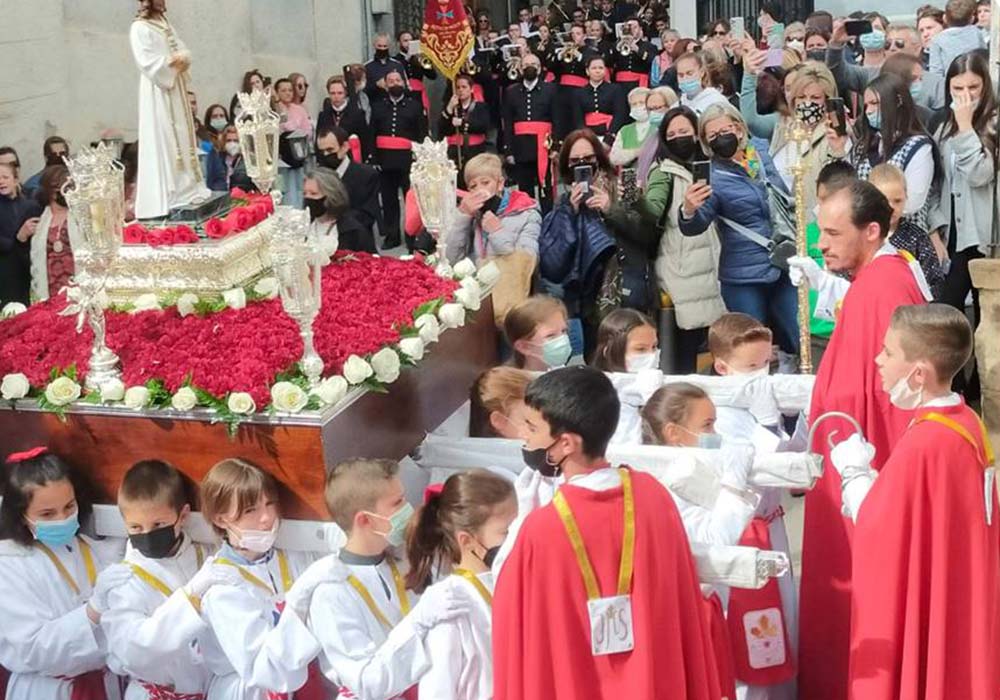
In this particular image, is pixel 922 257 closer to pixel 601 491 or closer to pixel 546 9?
pixel 601 491

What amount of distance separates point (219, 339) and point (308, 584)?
1.27m

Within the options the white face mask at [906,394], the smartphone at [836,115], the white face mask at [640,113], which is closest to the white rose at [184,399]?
the white face mask at [906,394]

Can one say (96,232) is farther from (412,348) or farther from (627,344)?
(627,344)

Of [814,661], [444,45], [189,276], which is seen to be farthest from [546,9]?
[814,661]

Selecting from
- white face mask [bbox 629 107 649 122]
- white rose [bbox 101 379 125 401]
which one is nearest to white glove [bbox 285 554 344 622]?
white rose [bbox 101 379 125 401]

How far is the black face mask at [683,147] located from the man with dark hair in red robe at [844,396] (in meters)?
2.39

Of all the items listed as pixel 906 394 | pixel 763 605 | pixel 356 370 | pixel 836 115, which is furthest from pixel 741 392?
pixel 836 115

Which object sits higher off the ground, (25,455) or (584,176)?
(584,176)

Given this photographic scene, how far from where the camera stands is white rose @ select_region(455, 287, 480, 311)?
5.38 meters

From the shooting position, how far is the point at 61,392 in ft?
14.3

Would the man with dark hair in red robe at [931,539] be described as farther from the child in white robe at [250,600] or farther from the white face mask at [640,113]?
the white face mask at [640,113]

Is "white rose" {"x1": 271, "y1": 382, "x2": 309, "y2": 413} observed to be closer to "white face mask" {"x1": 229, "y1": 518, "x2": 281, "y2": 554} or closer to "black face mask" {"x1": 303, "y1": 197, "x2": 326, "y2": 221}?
"white face mask" {"x1": 229, "y1": 518, "x2": 281, "y2": 554}

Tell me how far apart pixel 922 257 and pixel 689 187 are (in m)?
1.20

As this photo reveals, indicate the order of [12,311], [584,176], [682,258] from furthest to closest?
[682,258], [584,176], [12,311]
